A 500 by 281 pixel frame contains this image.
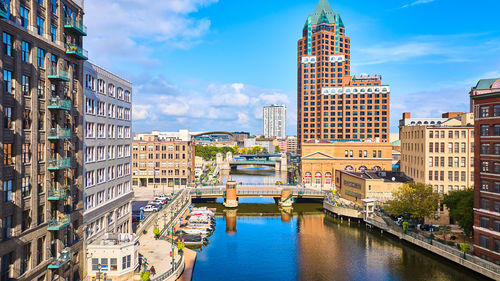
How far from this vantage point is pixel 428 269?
57.3m

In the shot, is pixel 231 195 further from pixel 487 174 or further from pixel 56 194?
pixel 56 194

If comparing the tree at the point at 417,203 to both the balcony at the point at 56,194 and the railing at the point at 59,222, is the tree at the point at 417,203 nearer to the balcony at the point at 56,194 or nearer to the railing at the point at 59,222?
the railing at the point at 59,222

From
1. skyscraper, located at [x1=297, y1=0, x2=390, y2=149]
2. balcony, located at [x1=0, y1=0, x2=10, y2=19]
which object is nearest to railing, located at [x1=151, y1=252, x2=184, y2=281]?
balcony, located at [x1=0, y1=0, x2=10, y2=19]

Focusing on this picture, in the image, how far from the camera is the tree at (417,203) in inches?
2749

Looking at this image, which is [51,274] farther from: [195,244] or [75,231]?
[195,244]

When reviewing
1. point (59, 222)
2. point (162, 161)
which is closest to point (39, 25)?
point (59, 222)

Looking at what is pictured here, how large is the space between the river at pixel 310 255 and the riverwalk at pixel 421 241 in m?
1.24

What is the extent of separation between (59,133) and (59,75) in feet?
19.4

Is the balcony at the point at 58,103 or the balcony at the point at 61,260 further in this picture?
the balcony at the point at 58,103

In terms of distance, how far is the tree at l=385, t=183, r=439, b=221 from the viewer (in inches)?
2749

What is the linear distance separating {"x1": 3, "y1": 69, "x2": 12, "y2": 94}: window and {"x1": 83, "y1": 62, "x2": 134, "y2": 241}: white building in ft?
43.4

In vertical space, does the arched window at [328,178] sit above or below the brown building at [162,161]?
below

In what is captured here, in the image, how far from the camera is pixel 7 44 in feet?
100

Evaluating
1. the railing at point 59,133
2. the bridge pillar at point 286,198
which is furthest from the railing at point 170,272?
the bridge pillar at point 286,198
